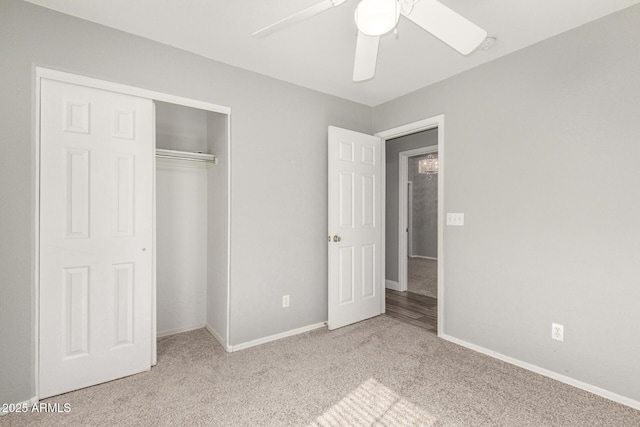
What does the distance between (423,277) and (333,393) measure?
13.5 ft

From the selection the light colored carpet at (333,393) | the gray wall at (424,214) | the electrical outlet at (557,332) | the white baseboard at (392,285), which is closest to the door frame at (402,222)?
the white baseboard at (392,285)

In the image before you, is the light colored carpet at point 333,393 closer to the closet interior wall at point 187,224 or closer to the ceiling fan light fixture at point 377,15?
the closet interior wall at point 187,224

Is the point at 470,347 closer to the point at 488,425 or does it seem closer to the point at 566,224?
the point at 488,425

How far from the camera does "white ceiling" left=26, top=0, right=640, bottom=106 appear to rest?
1902 mm

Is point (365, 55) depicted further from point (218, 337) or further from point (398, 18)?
point (218, 337)

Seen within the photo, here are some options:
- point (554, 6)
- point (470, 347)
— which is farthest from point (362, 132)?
point (470, 347)

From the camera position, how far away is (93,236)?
2119mm

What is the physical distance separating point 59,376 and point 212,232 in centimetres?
152

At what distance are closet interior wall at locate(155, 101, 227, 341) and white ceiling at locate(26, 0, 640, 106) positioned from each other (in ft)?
2.33

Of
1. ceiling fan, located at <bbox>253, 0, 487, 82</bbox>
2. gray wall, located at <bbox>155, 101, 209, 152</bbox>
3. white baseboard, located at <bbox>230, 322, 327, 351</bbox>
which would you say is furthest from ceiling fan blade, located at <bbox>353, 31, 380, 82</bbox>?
white baseboard, located at <bbox>230, 322, 327, 351</bbox>

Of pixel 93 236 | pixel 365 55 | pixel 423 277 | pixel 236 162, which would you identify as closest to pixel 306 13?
pixel 365 55

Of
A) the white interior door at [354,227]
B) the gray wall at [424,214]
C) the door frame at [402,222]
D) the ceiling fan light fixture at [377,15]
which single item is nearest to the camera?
the ceiling fan light fixture at [377,15]

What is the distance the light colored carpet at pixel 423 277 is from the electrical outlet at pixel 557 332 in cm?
220

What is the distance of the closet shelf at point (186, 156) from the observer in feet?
9.16
